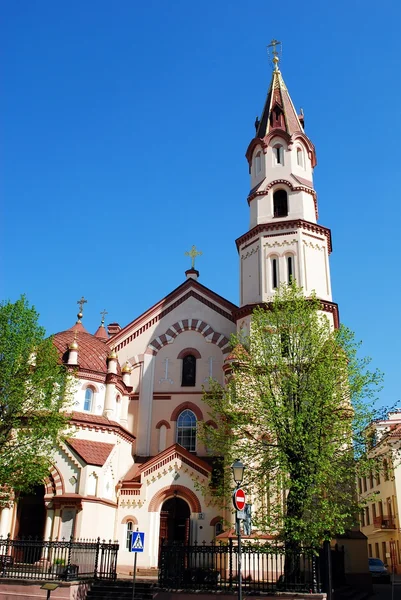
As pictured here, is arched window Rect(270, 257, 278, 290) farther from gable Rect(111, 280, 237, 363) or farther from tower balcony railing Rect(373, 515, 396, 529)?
tower balcony railing Rect(373, 515, 396, 529)

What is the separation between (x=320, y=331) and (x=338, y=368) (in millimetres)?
1667

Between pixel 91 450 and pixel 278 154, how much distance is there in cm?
2073

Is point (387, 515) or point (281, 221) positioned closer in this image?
point (281, 221)

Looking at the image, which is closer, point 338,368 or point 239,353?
point 338,368

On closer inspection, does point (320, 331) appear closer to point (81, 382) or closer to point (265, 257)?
point (265, 257)

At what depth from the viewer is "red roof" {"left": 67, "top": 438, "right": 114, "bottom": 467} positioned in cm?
2681

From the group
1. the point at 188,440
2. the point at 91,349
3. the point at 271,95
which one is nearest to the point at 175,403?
the point at 188,440

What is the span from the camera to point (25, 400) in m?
24.4

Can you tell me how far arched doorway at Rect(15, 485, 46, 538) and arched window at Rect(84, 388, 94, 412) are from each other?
4329 mm

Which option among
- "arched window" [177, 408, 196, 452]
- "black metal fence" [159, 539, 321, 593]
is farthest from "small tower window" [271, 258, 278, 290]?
"black metal fence" [159, 539, 321, 593]

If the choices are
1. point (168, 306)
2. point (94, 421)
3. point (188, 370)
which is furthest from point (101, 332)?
point (94, 421)

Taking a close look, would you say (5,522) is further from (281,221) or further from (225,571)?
(281,221)

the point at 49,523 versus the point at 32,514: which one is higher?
the point at 32,514

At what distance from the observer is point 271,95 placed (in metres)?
38.8
